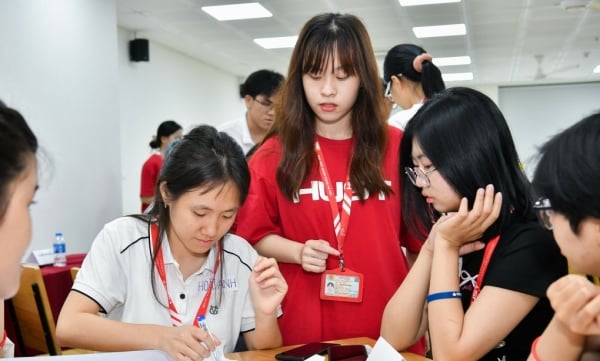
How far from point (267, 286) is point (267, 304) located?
61 millimetres

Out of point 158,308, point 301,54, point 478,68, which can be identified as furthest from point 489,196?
point 478,68

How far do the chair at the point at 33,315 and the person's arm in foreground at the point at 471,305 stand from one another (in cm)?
153

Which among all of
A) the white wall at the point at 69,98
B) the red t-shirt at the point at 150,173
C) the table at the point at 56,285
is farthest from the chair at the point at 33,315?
the red t-shirt at the point at 150,173

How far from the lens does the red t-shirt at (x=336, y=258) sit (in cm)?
173

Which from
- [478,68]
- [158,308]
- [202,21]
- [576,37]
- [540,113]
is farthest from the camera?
[540,113]

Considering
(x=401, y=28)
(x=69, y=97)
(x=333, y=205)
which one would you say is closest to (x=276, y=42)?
(x=401, y=28)

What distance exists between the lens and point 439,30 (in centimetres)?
790

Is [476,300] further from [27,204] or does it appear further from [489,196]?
[27,204]

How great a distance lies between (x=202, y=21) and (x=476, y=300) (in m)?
6.57

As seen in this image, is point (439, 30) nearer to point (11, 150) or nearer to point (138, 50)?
point (138, 50)

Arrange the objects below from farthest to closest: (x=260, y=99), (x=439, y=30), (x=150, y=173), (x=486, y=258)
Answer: (x=439, y=30), (x=150, y=173), (x=260, y=99), (x=486, y=258)

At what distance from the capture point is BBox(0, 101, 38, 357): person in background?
85cm

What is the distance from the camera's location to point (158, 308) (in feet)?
5.32

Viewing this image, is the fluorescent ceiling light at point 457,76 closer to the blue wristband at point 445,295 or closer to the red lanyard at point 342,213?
the red lanyard at point 342,213
